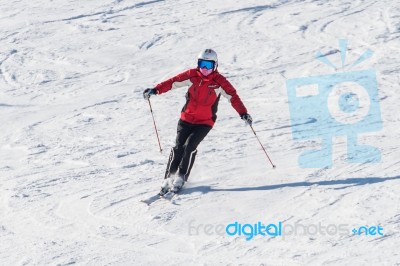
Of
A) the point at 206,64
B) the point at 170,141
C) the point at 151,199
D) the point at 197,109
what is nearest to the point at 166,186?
the point at 151,199

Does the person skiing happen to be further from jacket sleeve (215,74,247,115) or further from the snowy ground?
the snowy ground

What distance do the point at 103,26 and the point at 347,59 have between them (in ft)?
21.6

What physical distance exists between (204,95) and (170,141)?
7.32 ft

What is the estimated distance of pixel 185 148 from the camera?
276 inches

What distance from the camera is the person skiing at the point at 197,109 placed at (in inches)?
274

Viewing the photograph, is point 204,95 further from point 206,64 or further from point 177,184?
point 177,184

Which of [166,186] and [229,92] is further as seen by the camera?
[229,92]

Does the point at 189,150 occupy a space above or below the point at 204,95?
below

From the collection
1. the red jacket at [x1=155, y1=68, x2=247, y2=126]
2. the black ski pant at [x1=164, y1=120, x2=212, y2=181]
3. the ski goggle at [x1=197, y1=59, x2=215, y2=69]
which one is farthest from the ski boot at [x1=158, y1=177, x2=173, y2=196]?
the ski goggle at [x1=197, y1=59, x2=215, y2=69]

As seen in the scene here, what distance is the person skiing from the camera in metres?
6.96

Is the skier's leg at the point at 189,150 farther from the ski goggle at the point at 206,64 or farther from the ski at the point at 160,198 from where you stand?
the ski goggle at the point at 206,64

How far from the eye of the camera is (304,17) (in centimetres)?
1628

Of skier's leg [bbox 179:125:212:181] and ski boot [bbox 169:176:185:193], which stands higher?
skier's leg [bbox 179:125:212:181]

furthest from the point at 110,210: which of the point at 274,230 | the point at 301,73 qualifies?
the point at 301,73
